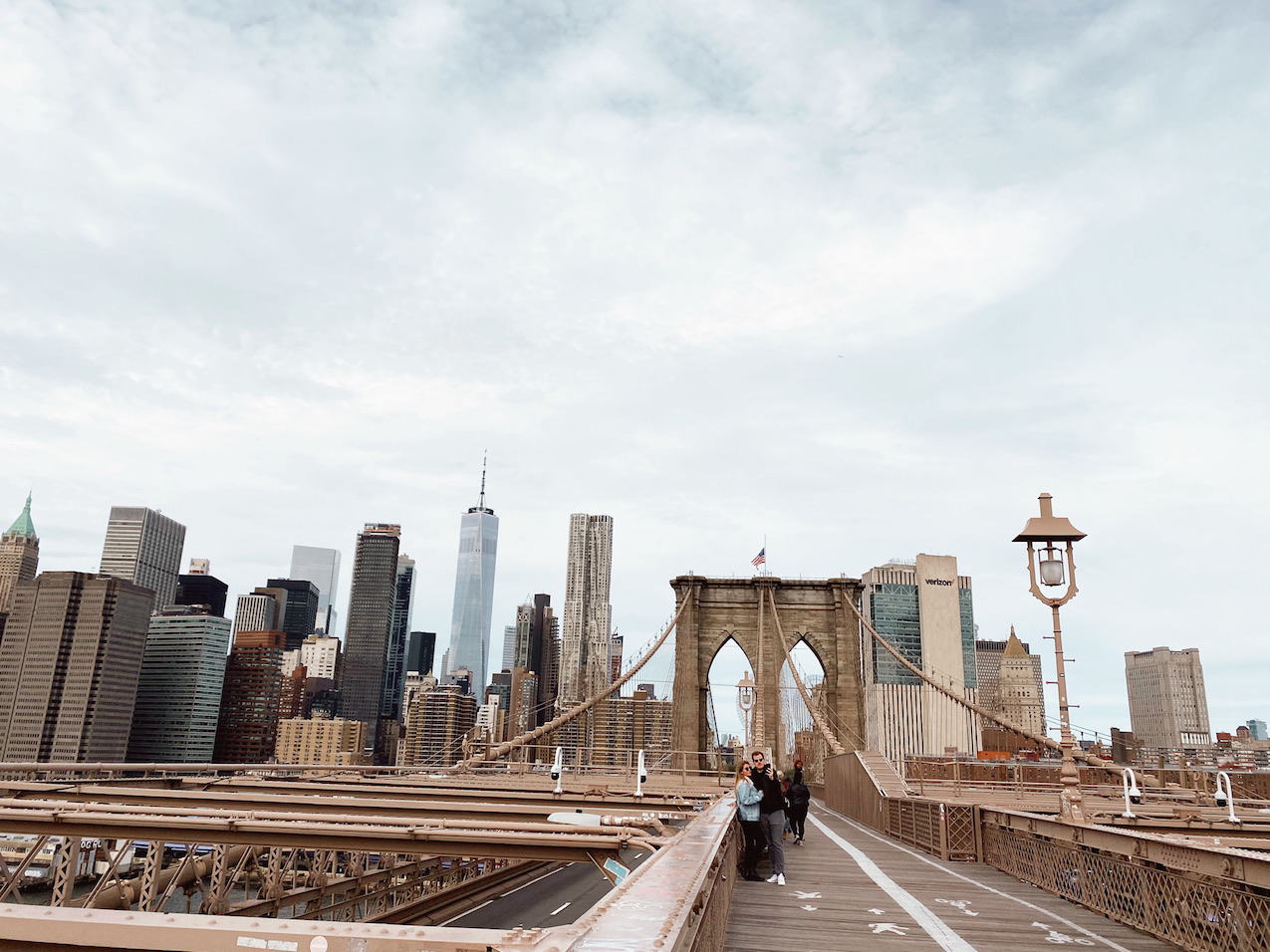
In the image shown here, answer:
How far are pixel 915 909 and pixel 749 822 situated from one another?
2.64m

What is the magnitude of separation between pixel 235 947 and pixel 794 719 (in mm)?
66827

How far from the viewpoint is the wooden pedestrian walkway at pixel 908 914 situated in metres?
7.76

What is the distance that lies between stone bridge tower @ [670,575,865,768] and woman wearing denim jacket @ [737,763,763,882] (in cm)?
3745

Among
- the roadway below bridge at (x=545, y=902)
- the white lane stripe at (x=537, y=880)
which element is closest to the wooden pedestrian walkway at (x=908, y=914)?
the roadway below bridge at (x=545, y=902)

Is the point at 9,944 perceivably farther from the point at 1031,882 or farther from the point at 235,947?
the point at 1031,882

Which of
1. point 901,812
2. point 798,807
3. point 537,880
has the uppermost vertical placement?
point 798,807

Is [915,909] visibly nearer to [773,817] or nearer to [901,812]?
[773,817]

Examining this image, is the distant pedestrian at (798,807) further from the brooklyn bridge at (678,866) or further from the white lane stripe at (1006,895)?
the white lane stripe at (1006,895)

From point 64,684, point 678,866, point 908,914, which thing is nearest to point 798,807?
point 908,914

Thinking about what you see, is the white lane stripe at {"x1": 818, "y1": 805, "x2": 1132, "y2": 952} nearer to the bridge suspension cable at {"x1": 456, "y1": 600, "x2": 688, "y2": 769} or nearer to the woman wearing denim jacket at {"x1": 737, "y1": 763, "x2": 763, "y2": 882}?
the woman wearing denim jacket at {"x1": 737, "y1": 763, "x2": 763, "y2": 882}

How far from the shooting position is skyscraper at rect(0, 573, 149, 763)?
187125mm

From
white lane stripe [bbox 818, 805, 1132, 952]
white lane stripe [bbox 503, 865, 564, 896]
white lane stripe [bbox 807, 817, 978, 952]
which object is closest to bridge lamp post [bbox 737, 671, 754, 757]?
white lane stripe [bbox 818, 805, 1132, 952]

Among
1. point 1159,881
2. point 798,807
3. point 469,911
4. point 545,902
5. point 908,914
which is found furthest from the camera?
point 545,902

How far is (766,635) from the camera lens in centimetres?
5225
